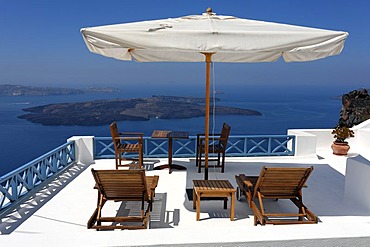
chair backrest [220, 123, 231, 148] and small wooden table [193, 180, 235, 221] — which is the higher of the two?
chair backrest [220, 123, 231, 148]

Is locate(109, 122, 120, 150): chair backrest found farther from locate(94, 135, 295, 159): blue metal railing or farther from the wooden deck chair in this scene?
the wooden deck chair

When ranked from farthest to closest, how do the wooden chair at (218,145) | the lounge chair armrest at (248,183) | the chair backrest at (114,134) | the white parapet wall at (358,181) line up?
the wooden chair at (218,145)
the chair backrest at (114,134)
the white parapet wall at (358,181)
the lounge chair armrest at (248,183)

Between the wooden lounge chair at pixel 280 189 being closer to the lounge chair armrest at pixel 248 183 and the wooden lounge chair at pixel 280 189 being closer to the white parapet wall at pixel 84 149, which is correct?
the lounge chair armrest at pixel 248 183

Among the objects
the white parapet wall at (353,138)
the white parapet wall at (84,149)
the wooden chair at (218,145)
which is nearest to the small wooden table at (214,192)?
the wooden chair at (218,145)

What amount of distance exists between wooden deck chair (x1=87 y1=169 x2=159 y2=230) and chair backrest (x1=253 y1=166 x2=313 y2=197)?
1313 millimetres

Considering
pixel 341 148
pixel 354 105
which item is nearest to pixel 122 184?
pixel 341 148

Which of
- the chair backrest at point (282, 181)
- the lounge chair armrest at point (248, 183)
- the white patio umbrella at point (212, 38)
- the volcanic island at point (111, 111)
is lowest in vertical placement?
the volcanic island at point (111, 111)

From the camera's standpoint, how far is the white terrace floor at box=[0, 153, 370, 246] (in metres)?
1.84

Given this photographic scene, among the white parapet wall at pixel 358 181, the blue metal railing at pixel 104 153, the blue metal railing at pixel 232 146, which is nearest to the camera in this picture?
the white parapet wall at pixel 358 181

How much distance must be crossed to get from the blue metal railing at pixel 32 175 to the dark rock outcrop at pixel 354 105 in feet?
85.5

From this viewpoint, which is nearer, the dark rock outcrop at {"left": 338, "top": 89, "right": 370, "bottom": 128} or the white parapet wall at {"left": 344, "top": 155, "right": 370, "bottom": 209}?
the white parapet wall at {"left": 344, "top": 155, "right": 370, "bottom": 209}

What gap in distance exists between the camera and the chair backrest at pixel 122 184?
3.16m

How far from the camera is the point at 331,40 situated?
3.23 metres

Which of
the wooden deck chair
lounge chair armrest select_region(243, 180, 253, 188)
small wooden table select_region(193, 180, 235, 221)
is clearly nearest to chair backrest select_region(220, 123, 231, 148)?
lounge chair armrest select_region(243, 180, 253, 188)
